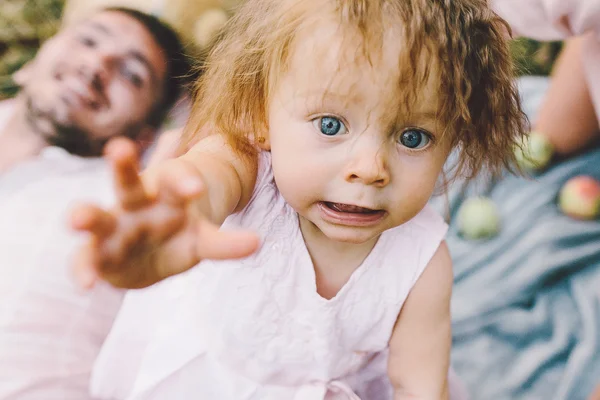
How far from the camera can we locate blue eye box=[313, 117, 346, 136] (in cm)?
45

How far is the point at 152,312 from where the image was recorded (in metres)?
0.75

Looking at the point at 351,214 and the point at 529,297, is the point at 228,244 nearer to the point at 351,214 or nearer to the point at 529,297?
the point at 351,214

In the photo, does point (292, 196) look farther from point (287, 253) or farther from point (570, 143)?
point (570, 143)

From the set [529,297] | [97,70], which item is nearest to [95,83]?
[97,70]

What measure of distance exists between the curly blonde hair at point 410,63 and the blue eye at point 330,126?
0.05m

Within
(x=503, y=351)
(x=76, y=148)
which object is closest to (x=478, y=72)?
(x=503, y=351)

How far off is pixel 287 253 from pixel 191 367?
197mm

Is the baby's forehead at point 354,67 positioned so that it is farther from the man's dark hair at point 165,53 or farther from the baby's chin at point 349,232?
the man's dark hair at point 165,53

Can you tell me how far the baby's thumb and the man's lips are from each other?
0.13m

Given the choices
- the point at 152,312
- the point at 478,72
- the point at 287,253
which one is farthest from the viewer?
the point at 152,312

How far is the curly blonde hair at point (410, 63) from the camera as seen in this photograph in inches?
16.9

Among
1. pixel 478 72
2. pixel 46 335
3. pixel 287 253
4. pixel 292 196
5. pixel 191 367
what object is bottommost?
pixel 46 335

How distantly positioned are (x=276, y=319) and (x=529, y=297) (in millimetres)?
578

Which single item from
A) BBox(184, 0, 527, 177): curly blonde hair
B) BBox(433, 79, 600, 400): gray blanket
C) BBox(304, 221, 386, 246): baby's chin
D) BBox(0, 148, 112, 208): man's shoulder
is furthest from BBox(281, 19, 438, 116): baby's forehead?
BBox(0, 148, 112, 208): man's shoulder
